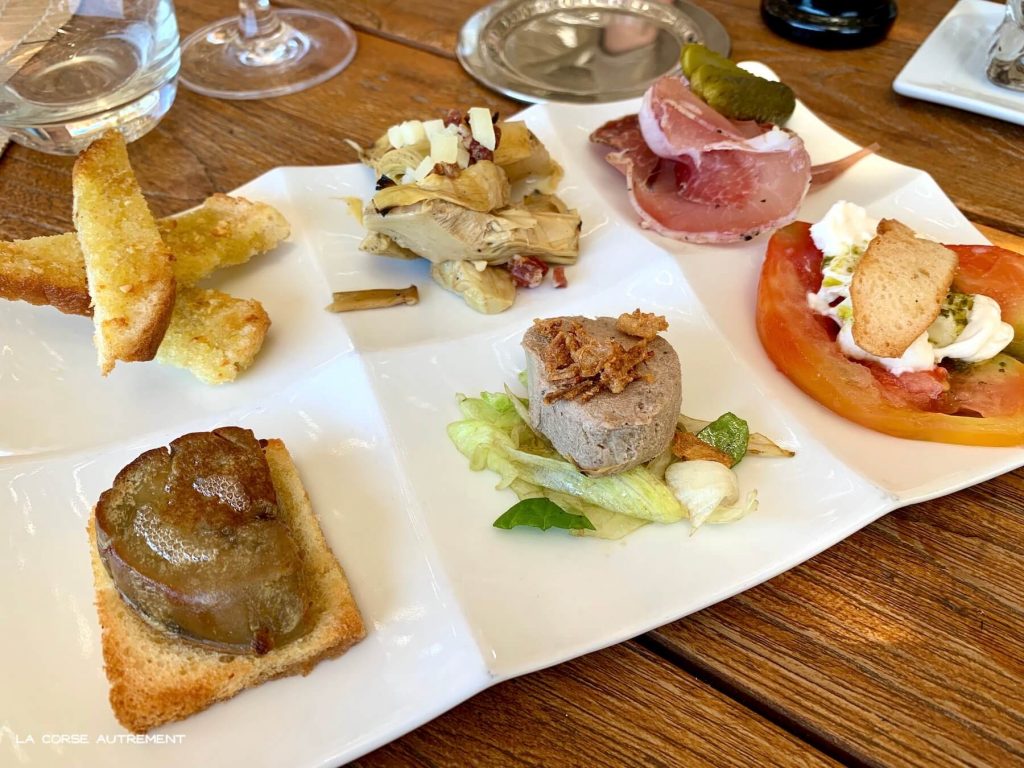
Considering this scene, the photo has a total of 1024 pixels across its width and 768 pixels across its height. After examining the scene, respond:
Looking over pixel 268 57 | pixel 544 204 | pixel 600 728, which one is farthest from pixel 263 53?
pixel 600 728

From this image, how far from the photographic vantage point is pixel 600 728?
1.38 meters

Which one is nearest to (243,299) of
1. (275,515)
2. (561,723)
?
(275,515)

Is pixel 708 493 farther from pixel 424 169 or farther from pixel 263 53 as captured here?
pixel 263 53

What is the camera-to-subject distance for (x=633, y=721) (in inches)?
54.6

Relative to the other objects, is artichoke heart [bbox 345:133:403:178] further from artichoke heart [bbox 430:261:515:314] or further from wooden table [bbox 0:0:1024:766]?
wooden table [bbox 0:0:1024:766]

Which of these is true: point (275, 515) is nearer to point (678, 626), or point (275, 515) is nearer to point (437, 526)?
point (437, 526)

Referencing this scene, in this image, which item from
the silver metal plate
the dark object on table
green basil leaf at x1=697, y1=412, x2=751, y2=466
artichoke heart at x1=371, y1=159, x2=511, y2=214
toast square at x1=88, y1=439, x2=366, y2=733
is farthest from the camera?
the dark object on table

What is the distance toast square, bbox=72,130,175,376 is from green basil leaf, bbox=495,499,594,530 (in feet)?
3.04

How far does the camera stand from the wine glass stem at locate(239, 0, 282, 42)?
3244 millimetres

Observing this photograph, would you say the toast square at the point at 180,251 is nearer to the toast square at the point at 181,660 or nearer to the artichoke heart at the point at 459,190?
the artichoke heart at the point at 459,190

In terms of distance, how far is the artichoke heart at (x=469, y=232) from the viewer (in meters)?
2.02

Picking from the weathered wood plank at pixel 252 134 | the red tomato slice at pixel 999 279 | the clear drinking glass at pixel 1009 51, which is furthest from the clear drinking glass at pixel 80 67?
the clear drinking glass at pixel 1009 51

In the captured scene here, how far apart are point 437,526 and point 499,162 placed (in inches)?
44.5

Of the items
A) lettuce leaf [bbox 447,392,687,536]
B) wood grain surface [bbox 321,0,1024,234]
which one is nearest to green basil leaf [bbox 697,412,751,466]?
lettuce leaf [bbox 447,392,687,536]
